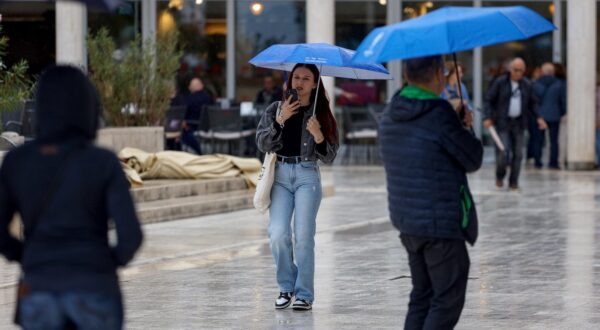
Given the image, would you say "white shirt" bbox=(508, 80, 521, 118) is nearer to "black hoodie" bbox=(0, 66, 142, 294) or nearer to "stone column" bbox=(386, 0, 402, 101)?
"stone column" bbox=(386, 0, 402, 101)

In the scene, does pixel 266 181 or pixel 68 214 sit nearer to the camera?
pixel 68 214

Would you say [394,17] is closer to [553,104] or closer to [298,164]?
[553,104]

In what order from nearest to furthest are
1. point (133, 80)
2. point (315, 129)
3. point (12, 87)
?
1. point (315, 129)
2. point (12, 87)
3. point (133, 80)

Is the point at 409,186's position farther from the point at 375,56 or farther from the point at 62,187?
the point at 62,187

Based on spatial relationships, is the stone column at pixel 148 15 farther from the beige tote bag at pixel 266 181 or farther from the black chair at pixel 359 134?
the beige tote bag at pixel 266 181

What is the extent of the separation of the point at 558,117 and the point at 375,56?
18.2 m

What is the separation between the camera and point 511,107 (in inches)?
749

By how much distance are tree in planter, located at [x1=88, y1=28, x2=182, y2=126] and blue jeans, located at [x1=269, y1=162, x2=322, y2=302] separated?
1003 cm

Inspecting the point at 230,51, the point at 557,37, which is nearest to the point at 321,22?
the point at 230,51

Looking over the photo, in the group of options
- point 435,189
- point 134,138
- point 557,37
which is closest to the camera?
point 435,189

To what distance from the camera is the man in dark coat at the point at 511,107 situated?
19000 mm

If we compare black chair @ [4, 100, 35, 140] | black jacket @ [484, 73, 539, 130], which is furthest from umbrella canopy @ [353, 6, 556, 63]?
black chair @ [4, 100, 35, 140]

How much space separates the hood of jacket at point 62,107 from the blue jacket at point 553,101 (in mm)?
19994

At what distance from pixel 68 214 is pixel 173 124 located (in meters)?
18.7
